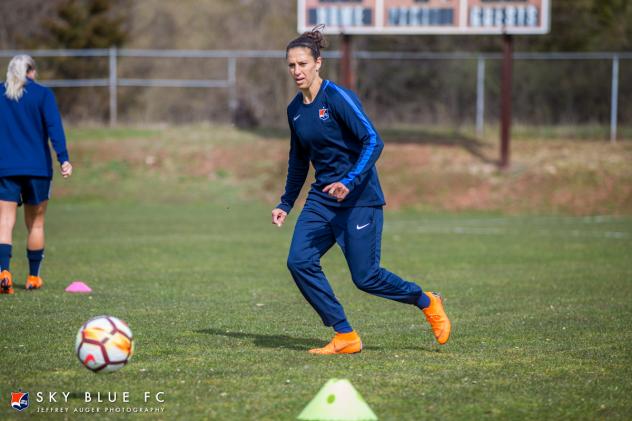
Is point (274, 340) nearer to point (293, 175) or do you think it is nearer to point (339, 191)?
point (293, 175)

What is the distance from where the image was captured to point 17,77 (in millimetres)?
9211

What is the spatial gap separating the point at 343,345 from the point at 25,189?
14.1ft

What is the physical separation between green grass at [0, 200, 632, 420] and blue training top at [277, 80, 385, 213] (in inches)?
46.4

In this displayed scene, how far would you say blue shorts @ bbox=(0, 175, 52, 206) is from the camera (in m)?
9.17

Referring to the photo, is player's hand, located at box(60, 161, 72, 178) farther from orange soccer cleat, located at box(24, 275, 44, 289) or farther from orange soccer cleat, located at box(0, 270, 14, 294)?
orange soccer cleat, located at box(24, 275, 44, 289)

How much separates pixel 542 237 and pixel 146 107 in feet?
76.5

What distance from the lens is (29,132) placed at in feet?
30.1

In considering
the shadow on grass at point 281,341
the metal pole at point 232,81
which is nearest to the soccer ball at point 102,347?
the shadow on grass at point 281,341

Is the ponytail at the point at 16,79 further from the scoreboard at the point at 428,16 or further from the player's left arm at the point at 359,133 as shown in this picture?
the scoreboard at the point at 428,16

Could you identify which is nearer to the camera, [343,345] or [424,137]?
[343,345]

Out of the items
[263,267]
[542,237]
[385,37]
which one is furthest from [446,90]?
[263,267]

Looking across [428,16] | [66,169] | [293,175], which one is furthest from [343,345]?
[428,16]

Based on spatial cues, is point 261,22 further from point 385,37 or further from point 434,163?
point 434,163

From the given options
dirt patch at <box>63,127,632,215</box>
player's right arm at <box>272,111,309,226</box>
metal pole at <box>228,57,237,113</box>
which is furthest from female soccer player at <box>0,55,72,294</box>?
metal pole at <box>228,57,237,113</box>
